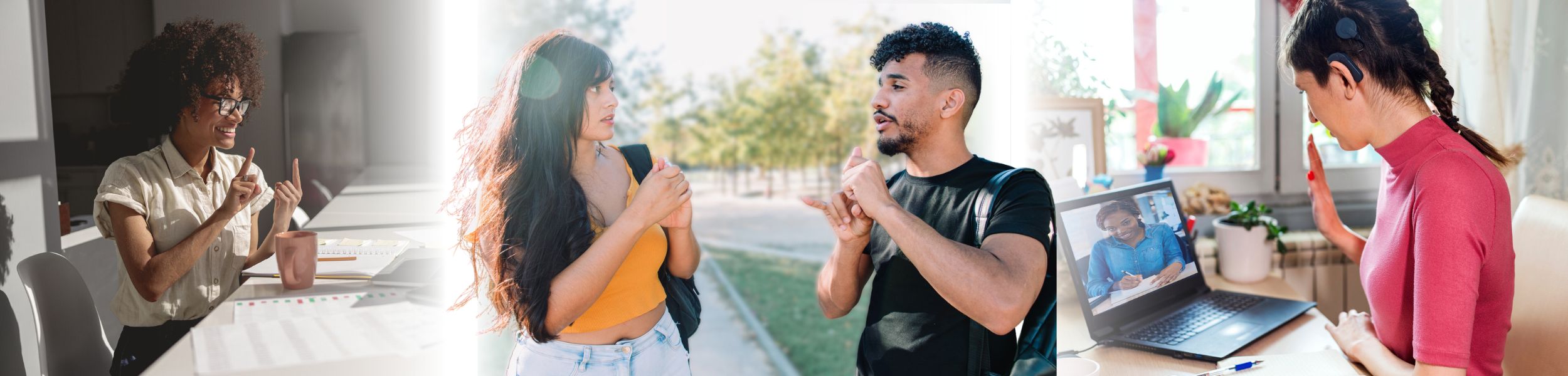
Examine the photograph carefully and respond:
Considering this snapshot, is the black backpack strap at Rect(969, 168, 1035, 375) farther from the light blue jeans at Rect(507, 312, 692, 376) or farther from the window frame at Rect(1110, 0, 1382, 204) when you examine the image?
the window frame at Rect(1110, 0, 1382, 204)

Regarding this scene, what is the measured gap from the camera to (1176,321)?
1947mm

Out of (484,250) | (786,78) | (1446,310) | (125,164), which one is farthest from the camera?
(786,78)

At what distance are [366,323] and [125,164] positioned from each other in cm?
50

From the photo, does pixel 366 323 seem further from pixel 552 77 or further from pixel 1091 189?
pixel 1091 189

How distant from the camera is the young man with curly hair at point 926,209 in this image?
4.31ft

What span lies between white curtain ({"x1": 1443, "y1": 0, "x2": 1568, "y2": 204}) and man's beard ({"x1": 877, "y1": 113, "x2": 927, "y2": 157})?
92.0 inches

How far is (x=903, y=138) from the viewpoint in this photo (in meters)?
1.44

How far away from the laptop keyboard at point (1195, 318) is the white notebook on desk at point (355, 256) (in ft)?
5.11

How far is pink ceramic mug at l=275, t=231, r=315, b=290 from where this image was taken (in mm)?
1593

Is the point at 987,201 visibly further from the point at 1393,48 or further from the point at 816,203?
the point at 1393,48

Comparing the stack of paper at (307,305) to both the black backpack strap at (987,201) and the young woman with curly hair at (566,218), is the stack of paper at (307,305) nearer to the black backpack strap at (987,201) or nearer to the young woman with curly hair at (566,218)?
the young woman with curly hair at (566,218)

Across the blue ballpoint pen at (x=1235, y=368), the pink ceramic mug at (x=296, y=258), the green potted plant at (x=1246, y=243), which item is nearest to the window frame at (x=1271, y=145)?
the green potted plant at (x=1246, y=243)

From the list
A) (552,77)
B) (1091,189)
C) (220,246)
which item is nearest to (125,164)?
(220,246)

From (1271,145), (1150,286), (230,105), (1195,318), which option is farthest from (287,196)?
(1271,145)
